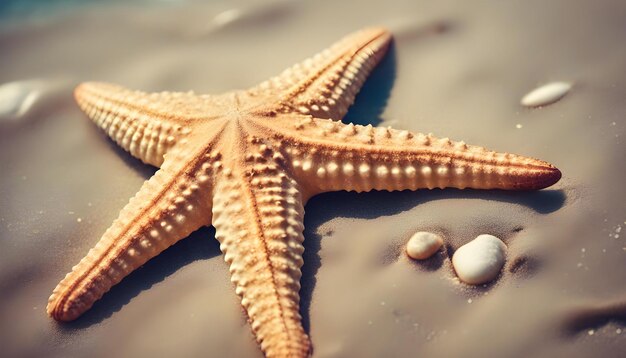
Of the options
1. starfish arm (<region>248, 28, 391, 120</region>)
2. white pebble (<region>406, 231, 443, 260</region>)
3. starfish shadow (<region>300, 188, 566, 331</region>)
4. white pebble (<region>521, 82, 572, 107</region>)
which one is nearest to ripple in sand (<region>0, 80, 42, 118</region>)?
starfish arm (<region>248, 28, 391, 120</region>)

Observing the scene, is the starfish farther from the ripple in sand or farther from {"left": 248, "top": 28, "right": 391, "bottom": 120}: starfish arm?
the ripple in sand

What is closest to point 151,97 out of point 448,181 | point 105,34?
point 105,34

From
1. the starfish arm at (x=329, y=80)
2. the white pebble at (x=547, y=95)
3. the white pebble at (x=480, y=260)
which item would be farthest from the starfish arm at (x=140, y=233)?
the white pebble at (x=547, y=95)

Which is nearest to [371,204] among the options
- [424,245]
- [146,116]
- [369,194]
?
[369,194]

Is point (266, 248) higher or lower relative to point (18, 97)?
lower

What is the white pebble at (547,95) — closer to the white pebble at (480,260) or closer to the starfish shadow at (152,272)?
A: the white pebble at (480,260)

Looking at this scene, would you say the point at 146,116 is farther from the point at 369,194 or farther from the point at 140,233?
the point at 369,194
